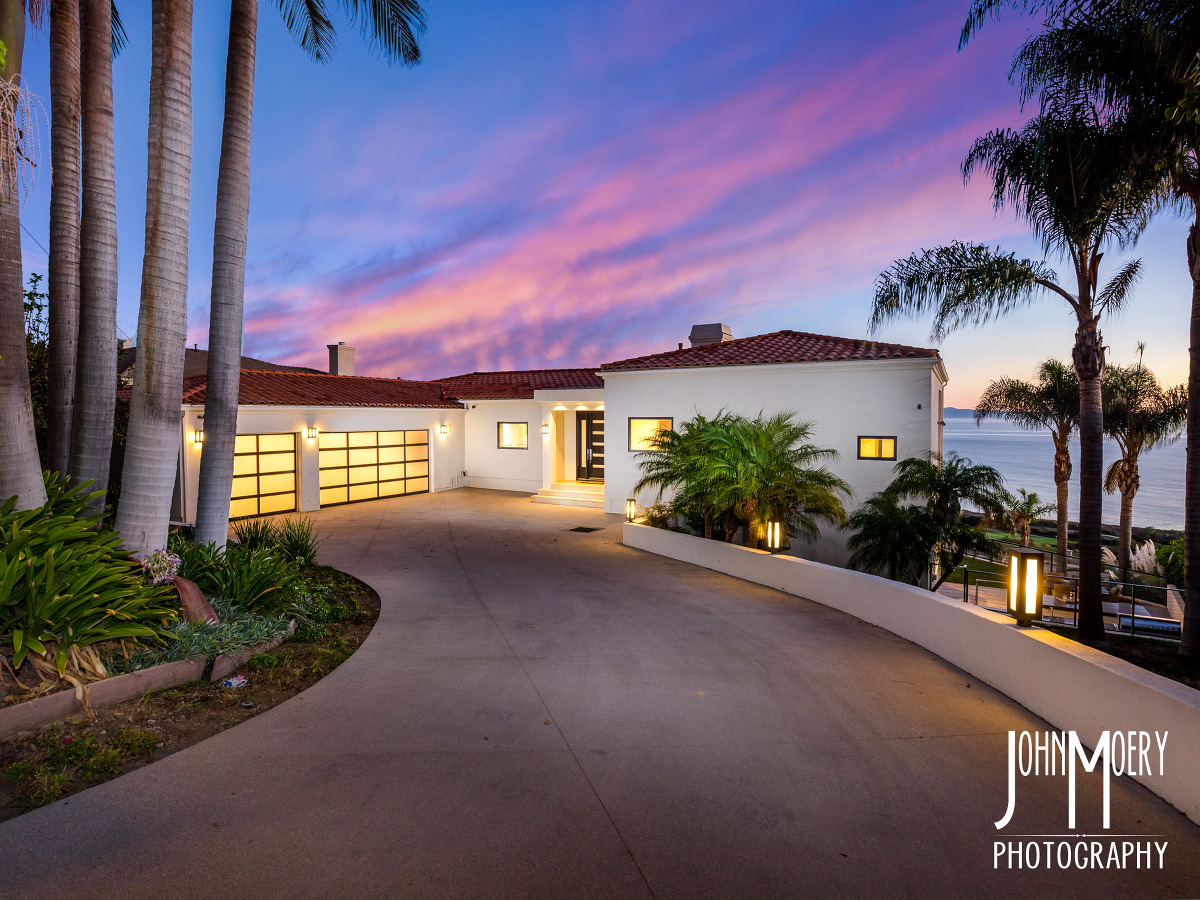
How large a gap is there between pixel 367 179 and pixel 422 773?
54.3ft

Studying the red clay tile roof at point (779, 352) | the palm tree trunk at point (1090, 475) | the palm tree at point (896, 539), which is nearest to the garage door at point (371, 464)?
the red clay tile roof at point (779, 352)

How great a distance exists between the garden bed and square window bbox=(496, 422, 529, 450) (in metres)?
14.9

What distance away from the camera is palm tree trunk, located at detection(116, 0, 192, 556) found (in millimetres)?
5852

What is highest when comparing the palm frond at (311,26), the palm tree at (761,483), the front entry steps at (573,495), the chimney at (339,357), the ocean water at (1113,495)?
the palm frond at (311,26)

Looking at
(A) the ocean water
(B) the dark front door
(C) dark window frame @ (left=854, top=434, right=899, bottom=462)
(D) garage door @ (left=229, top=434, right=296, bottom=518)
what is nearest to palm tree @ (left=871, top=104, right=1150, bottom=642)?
(C) dark window frame @ (left=854, top=434, right=899, bottom=462)

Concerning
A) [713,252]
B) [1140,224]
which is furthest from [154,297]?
[713,252]

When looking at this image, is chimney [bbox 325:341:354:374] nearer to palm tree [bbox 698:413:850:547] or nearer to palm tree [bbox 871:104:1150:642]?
palm tree [bbox 698:413:850:547]

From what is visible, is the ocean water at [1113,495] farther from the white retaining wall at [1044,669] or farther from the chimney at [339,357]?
the white retaining wall at [1044,669]

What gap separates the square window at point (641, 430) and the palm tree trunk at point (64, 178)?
452 inches

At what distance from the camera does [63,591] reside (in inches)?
178

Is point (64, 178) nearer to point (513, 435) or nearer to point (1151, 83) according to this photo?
point (1151, 83)

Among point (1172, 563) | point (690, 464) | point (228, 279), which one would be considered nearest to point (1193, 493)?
point (690, 464)

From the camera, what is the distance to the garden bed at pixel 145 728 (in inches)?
138

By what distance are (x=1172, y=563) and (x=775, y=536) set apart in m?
13.7
